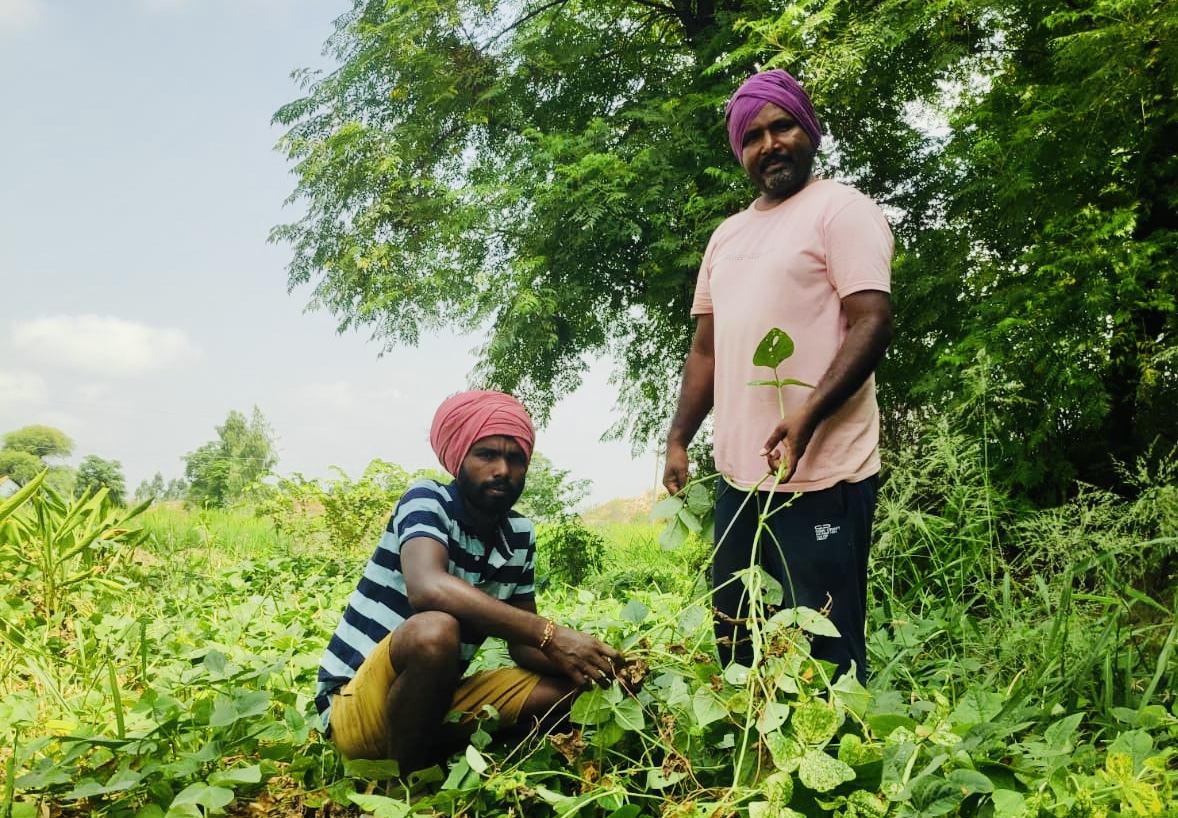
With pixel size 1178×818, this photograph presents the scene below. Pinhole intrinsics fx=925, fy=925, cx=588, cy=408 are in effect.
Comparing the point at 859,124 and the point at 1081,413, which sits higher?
the point at 859,124

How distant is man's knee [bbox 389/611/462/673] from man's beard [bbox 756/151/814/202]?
50.2 inches

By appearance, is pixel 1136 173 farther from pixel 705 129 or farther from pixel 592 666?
pixel 592 666

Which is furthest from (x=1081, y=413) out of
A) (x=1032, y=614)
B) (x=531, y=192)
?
(x=531, y=192)

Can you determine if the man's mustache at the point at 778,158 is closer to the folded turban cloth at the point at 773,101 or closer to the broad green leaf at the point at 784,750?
the folded turban cloth at the point at 773,101

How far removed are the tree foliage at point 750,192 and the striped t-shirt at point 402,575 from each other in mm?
1982

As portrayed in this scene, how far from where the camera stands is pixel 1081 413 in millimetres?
5395

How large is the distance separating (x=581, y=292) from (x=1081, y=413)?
3.94 meters

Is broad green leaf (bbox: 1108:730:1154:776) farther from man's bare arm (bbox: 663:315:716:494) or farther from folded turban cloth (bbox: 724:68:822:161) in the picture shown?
folded turban cloth (bbox: 724:68:822:161)

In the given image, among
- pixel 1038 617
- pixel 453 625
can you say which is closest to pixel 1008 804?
pixel 453 625

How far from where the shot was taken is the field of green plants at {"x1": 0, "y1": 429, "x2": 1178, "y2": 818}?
168cm

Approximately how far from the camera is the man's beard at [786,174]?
2.24 meters

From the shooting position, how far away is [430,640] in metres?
1.88

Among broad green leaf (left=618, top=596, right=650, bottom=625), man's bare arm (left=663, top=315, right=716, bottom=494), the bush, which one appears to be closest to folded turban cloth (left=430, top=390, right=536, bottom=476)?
broad green leaf (left=618, top=596, right=650, bottom=625)

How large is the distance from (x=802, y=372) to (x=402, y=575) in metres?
1.03
